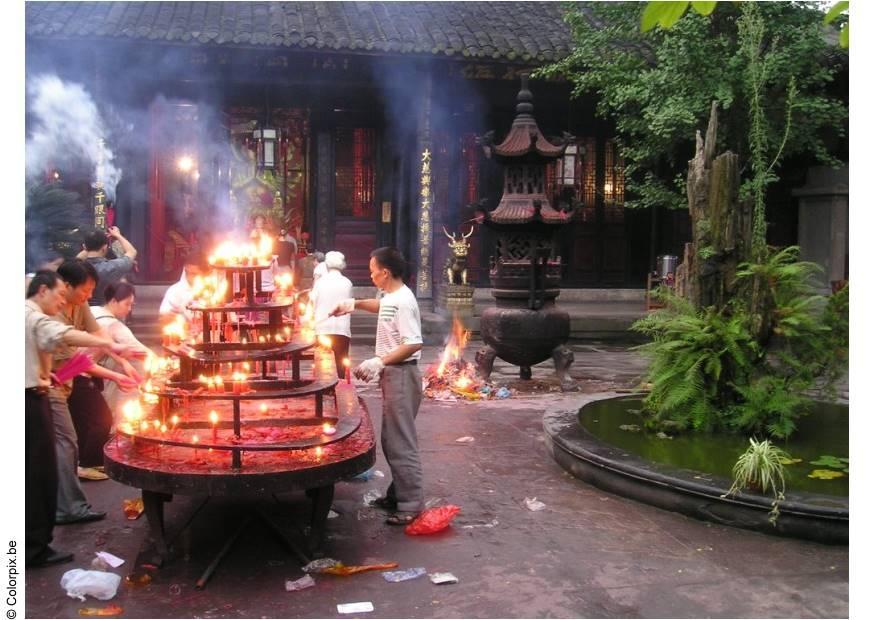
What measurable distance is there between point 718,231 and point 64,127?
12658 millimetres

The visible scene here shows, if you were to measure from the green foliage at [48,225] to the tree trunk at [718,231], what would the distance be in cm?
891

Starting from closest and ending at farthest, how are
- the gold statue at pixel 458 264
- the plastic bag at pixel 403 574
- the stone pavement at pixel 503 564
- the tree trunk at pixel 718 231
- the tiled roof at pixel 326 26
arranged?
1. the stone pavement at pixel 503 564
2. the plastic bag at pixel 403 574
3. the tree trunk at pixel 718 231
4. the tiled roof at pixel 326 26
5. the gold statue at pixel 458 264

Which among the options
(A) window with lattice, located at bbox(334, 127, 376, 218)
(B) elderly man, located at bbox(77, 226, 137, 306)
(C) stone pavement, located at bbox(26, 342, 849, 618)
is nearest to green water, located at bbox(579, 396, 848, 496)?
(C) stone pavement, located at bbox(26, 342, 849, 618)

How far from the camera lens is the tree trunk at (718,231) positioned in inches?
299

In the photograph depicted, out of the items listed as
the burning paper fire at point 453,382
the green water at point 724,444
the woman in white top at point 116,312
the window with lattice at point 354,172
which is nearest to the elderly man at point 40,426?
the woman in white top at point 116,312

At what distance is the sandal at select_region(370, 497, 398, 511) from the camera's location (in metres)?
5.93

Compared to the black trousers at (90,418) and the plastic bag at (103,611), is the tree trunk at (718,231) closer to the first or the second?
the black trousers at (90,418)

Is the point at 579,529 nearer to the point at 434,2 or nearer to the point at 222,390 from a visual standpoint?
the point at 222,390

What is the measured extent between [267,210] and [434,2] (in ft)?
18.7

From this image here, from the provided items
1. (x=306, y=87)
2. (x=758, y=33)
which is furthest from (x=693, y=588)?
(x=306, y=87)

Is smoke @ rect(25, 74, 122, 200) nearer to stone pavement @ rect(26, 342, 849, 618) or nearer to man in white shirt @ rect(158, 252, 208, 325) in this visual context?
man in white shirt @ rect(158, 252, 208, 325)

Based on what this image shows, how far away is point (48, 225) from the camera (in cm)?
1233

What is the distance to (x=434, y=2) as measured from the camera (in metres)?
17.3

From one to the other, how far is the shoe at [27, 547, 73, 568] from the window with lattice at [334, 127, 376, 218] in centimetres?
1333
